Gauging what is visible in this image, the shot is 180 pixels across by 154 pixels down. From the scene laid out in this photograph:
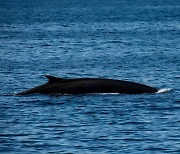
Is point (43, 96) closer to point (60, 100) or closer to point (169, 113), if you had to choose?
point (60, 100)

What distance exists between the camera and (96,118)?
1235 inches

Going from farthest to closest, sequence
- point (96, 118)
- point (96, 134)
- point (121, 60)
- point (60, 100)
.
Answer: point (121, 60) < point (60, 100) < point (96, 118) < point (96, 134)

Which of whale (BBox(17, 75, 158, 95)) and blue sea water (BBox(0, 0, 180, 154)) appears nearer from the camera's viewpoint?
blue sea water (BBox(0, 0, 180, 154))

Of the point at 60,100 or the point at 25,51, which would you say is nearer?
the point at 60,100

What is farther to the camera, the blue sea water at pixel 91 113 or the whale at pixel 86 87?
the whale at pixel 86 87

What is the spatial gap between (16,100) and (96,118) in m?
5.79

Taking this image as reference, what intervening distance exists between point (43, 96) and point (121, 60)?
22.8 meters

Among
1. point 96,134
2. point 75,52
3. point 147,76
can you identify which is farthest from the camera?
point 75,52

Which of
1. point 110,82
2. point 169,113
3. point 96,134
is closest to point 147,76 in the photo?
point 110,82

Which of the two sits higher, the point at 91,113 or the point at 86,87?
the point at 86,87

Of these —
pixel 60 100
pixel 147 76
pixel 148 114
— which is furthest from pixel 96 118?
pixel 147 76

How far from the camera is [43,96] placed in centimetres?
3669

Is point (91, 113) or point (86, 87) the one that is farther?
point (86, 87)

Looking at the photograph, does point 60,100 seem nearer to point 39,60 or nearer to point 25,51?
point 39,60
